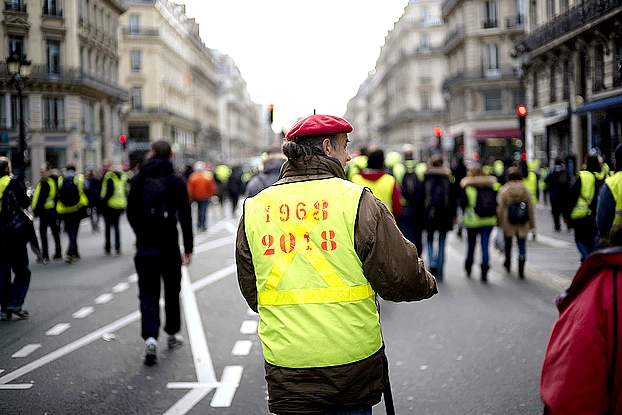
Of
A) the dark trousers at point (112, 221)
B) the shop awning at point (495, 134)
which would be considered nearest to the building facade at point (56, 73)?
the dark trousers at point (112, 221)

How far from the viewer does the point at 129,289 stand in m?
10.6

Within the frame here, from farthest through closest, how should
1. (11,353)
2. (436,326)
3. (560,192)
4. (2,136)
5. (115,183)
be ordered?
(560,192) → (115,183) → (2,136) → (436,326) → (11,353)

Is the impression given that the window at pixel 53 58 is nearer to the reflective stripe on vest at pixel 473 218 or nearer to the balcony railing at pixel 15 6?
the balcony railing at pixel 15 6

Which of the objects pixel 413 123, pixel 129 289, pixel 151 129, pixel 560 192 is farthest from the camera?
Result: pixel 413 123

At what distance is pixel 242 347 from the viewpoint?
7.07m

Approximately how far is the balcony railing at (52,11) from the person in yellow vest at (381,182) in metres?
4.89

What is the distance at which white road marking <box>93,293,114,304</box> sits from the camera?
9656mm

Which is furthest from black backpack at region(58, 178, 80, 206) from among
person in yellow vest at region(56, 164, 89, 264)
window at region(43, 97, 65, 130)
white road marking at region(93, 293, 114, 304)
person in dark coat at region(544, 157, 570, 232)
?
person in dark coat at region(544, 157, 570, 232)

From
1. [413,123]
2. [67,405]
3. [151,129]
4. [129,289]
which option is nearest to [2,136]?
[129,289]

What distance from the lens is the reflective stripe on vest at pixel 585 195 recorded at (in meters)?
9.29

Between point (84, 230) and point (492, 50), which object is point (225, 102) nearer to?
point (492, 50)

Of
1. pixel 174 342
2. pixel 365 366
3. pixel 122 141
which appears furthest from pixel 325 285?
pixel 122 141

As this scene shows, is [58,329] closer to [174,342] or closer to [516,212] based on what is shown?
[174,342]

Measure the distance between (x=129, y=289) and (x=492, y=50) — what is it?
47501 millimetres
